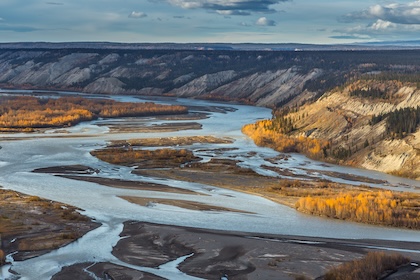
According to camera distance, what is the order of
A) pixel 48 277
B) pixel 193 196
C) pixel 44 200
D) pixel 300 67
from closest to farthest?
1. pixel 48 277
2. pixel 44 200
3. pixel 193 196
4. pixel 300 67

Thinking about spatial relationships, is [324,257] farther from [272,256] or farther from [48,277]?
[48,277]

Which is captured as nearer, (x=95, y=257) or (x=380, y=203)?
(x=95, y=257)

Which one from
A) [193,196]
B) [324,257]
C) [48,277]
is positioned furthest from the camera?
[193,196]

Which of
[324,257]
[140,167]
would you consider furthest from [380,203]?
[140,167]

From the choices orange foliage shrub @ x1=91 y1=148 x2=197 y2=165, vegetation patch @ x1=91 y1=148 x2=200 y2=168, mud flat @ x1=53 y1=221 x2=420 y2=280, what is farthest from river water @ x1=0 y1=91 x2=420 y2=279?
vegetation patch @ x1=91 y1=148 x2=200 y2=168

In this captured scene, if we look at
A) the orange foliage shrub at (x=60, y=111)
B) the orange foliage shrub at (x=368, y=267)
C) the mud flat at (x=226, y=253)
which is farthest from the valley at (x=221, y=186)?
the orange foliage shrub at (x=368, y=267)

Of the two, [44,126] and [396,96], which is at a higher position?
[396,96]

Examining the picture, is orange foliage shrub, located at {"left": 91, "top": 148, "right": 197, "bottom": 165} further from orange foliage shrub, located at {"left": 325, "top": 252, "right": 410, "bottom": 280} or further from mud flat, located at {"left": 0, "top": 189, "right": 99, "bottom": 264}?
orange foliage shrub, located at {"left": 325, "top": 252, "right": 410, "bottom": 280}

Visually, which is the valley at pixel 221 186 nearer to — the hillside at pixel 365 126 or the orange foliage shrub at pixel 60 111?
the hillside at pixel 365 126
